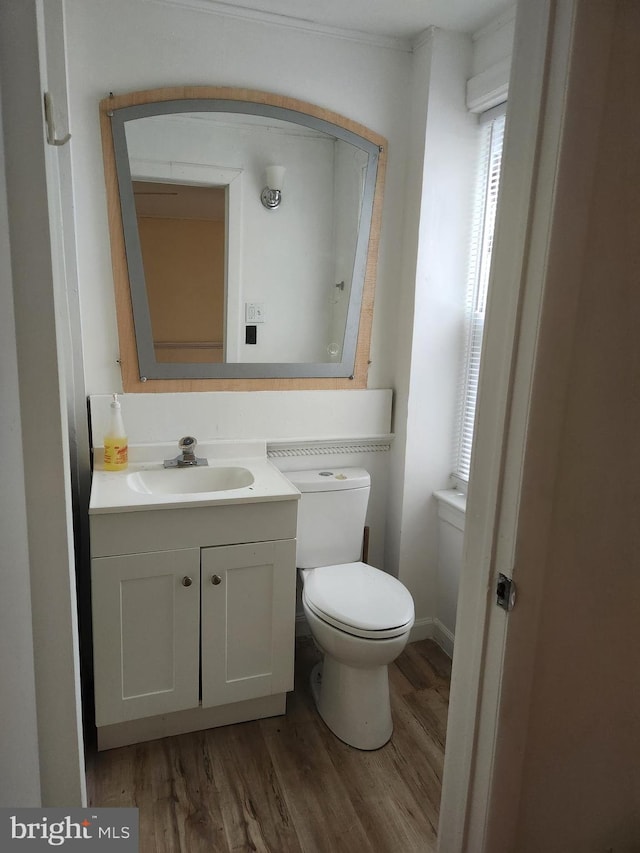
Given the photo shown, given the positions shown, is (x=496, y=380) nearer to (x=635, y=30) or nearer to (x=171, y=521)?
(x=635, y=30)

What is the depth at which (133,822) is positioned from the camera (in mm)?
960

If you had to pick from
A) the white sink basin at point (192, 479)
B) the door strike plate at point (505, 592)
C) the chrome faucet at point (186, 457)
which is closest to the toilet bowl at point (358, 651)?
the white sink basin at point (192, 479)

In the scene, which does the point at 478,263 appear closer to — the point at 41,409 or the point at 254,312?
the point at 254,312

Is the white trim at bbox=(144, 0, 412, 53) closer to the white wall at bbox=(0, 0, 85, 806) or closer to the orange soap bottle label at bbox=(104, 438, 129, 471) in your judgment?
the white wall at bbox=(0, 0, 85, 806)

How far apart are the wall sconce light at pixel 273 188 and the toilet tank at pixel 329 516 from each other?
3.22ft

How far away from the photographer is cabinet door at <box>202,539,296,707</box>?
1.69 metres

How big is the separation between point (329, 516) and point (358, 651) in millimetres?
521

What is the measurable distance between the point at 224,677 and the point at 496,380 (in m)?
1.33

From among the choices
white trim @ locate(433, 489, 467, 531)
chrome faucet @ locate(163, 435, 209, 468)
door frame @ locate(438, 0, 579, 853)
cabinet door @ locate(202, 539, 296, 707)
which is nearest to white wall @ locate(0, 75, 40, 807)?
door frame @ locate(438, 0, 579, 853)

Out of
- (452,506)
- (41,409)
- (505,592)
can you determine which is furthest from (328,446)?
(41,409)

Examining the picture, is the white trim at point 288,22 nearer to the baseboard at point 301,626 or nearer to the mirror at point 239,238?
the mirror at point 239,238

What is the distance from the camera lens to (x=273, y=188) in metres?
1.99

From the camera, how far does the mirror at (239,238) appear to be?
183 centimetres

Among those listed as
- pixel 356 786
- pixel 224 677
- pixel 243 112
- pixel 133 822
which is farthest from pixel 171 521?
pixel 243 112
